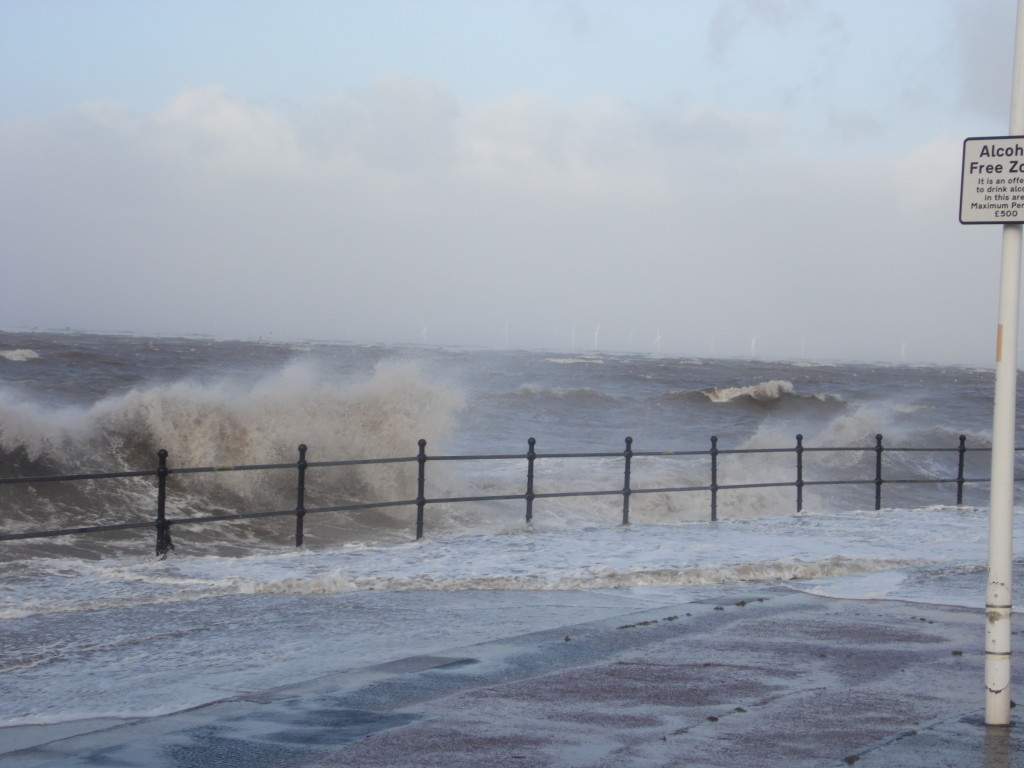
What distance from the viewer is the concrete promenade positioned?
4852 mm

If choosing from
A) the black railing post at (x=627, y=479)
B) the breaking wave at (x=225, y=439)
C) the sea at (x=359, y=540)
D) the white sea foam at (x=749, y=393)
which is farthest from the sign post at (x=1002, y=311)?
the white sea foam at (x=749, y=393)

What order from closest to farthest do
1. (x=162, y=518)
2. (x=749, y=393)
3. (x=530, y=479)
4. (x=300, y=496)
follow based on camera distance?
(x=162, y=518) → (x=300, y=496) → (x=530, y=479) → (x=749, y=393)

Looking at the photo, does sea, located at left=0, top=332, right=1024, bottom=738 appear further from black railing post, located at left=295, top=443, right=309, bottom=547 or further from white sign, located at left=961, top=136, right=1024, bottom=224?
white sign, located at left=961, top=136, right=1024, bottom=224

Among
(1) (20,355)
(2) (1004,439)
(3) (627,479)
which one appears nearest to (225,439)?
(3) (627,479)

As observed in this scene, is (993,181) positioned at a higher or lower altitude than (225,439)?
higher

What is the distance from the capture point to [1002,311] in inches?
207

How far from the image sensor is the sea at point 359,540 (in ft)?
24.0

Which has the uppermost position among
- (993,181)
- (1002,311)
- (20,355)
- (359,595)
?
(993,181)

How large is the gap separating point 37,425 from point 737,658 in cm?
1691

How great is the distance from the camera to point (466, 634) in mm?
7766

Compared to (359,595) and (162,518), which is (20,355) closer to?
(162,518)

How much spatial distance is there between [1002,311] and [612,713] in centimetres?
279

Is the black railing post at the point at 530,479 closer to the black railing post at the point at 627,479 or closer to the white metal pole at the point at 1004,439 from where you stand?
the black railing post at the point at 627,479

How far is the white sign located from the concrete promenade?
8.11ft
